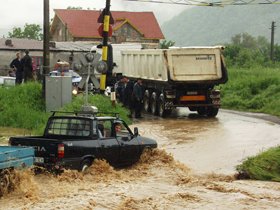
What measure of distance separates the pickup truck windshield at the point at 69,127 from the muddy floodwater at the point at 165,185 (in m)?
0.79

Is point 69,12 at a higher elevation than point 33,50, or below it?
higher

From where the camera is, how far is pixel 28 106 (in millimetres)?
26609

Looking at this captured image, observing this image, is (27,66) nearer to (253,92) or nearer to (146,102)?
(146,102)

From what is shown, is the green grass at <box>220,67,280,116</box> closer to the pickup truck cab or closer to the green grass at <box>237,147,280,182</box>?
the green grass at <box>237,147,280,182</box>

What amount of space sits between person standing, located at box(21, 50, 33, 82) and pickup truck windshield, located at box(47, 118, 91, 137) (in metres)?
16.2

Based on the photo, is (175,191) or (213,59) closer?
(175,191)

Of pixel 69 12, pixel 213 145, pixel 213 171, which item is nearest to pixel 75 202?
pixel 213 171

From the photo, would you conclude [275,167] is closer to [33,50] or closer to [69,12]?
[33,50]

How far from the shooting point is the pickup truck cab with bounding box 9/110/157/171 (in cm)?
1399

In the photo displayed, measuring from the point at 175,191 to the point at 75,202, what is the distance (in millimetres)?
2464

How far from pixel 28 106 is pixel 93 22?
62406 mm

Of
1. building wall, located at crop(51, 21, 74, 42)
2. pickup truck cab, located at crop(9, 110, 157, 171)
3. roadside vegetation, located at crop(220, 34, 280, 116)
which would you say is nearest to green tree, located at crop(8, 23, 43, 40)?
building wall, located at crop(51, 21, 74, 42)

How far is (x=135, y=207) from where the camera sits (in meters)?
12.0

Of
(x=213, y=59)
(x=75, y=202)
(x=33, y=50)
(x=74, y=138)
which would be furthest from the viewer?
(x=33, y=50)
